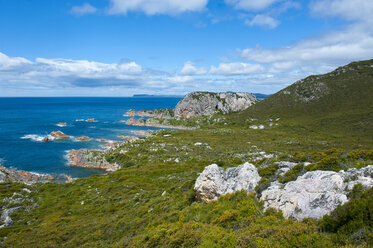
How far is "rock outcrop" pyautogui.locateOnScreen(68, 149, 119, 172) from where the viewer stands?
62.1 m

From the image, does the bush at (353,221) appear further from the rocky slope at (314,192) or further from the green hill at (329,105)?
the green hill at (329,105)

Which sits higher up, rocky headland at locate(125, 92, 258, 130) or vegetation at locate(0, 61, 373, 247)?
rocky headland at locate(125, 92, 258, 130)

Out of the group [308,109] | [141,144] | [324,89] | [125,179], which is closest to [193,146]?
[141,144]

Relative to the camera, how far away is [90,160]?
65375mm

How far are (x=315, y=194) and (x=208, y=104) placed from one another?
173059 millimetres

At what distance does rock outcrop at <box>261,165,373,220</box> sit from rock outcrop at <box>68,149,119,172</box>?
5487 cm

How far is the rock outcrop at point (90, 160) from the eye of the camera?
6213 cm

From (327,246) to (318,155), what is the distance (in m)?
15.4

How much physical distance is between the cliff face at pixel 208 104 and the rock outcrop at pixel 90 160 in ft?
370

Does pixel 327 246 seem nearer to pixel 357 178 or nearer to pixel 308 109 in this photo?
pixel 357 178

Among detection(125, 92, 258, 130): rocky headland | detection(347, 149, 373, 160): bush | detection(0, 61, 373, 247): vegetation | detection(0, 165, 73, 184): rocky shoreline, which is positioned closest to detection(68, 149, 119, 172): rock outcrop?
detection(0, 61, 373, 247): vegetation

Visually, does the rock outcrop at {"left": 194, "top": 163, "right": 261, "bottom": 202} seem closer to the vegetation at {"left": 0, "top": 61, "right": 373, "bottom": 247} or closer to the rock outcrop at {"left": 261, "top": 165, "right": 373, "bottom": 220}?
the vegetation at {"left": 0, "top": 61, "right": 373, "bottom": 247}

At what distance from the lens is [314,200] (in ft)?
36.4

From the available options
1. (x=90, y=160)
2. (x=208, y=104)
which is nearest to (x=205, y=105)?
(x=208, y=104)
